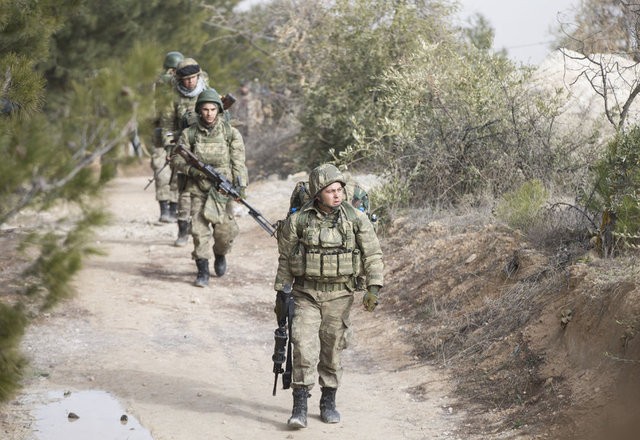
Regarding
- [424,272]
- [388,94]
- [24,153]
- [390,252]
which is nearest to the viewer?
[24,153]

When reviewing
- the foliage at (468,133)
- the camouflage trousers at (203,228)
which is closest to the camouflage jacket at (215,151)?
the camouflage trousers at (203,228)

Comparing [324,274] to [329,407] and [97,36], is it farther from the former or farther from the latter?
[97,36]

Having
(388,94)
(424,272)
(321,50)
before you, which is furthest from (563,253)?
(321,50)

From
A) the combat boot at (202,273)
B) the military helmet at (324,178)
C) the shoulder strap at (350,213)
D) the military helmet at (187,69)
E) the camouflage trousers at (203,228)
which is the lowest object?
the combat boot at (202,273)

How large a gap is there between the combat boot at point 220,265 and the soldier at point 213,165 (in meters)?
0.61

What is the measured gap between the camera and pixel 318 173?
→ 6.64m

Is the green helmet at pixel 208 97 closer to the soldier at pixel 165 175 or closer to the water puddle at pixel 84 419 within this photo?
the soldier at pixel 165 175

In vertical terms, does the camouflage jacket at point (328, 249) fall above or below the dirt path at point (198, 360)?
above

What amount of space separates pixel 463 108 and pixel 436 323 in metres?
3.66

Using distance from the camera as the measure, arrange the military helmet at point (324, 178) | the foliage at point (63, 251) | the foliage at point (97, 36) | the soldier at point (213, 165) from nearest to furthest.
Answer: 1. the foliage at point (63, 251)
2. the military helmet at point (324, 178)
3. the soldier at point (213, 165)
4. the foliage at point (97, 36)

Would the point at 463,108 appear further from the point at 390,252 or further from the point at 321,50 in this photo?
the point at 321,50

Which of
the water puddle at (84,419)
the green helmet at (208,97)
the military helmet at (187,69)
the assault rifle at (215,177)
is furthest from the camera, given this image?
the military helmet at (187,69)

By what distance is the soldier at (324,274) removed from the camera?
21.9 ft

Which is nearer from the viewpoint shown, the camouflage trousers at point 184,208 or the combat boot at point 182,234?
the camouflage trousers at point 184,208
